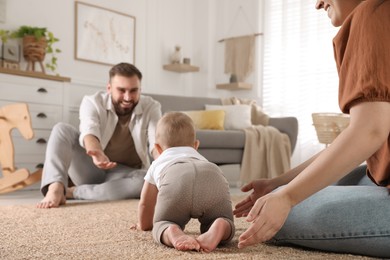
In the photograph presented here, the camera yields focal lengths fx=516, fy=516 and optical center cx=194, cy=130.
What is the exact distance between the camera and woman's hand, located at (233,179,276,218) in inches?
54.9

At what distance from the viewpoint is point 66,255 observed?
1203 millimetres

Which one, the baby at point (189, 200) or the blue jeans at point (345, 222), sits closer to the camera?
the blue jeans at point (345, 222)

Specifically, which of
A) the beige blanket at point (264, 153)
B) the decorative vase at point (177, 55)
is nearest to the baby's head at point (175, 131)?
the beige blanket at point (264, 153)

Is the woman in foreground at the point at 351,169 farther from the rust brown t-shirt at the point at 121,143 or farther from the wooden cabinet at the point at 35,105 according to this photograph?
the wooden cabinet at the point at 35,105

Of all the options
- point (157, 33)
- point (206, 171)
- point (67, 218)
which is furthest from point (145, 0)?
point (206, 171)

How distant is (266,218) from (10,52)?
3.96 metres

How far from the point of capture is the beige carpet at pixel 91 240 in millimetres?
1200

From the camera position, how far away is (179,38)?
6.09m

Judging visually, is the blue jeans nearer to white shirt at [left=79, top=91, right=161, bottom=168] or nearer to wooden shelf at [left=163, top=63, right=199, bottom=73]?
white shirt at [left=79, top=91, right=161, bottom=168]

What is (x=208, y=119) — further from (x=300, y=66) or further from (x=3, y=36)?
(x=3, y=36)

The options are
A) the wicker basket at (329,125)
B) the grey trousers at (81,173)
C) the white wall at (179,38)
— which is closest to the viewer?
the grey trousers at (81,173)

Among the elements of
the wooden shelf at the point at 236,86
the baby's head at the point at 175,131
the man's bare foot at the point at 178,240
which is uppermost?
the wooden shelf at the point at 236,86

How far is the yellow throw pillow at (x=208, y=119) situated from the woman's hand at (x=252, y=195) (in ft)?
10.9

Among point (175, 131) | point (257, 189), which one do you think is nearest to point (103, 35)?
point (175, 131)
